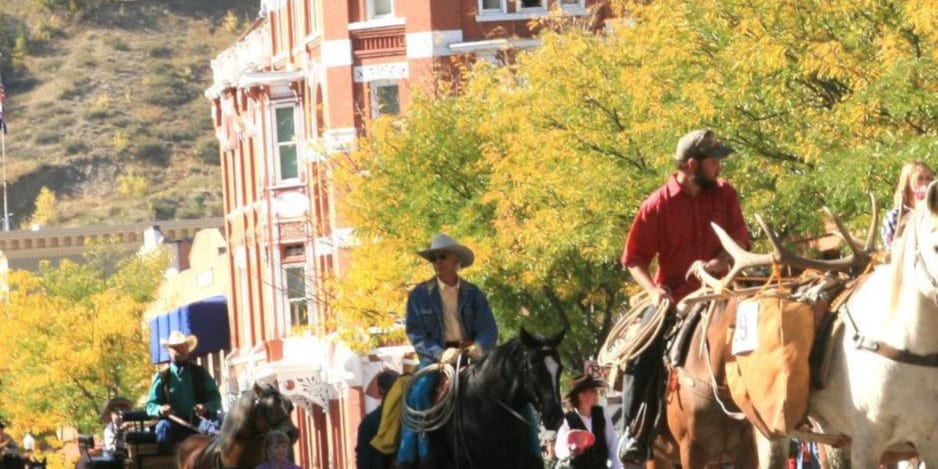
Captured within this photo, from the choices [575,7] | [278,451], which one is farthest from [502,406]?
[575,7]

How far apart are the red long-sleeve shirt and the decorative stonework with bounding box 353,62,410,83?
145 feet

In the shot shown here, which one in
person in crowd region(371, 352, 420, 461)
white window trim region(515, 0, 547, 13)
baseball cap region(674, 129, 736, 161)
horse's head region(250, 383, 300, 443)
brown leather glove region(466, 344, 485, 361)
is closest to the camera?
baseball cap region(674, 129, 736, 161)

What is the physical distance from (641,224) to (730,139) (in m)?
13.3

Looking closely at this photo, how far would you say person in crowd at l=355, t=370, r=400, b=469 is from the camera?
2031cm


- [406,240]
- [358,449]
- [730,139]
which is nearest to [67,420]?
[406,240]

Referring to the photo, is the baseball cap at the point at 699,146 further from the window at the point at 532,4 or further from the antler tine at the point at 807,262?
the window at the point at 532,4

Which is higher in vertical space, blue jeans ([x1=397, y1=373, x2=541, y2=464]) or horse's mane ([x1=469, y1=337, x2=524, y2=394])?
horse's mane ([x1=469, y1=337, x2=524, y2=394])

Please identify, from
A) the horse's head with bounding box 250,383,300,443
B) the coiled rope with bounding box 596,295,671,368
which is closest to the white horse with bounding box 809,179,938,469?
the coiled rope with bounding box 596,295,671,368

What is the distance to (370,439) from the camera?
20.5 m

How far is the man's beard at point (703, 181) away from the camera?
55.6 feet

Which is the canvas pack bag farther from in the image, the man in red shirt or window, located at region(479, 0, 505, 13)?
window, located at region(479, 0, 505, 13)

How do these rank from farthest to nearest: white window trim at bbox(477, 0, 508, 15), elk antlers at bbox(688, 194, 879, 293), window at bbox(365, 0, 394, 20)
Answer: window at bbox(365, 0, 394, 20) → white window trim at bbox(477, 0, 508, 15) → elk antlers at bbox(688, 194, 879, 293)

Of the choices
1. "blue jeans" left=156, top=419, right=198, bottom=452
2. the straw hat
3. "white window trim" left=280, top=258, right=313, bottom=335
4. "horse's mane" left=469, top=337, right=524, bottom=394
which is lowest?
"white window trim" left=280, top=258, right=313, bottom=335

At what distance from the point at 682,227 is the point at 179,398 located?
924cm
